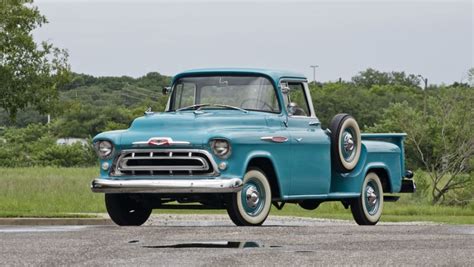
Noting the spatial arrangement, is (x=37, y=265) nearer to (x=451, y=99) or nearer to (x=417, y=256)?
(x=417, y=256)

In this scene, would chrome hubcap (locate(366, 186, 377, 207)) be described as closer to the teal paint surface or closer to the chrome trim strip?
the teal paint surface

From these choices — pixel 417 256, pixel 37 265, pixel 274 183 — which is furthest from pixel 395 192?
pixel 37 265

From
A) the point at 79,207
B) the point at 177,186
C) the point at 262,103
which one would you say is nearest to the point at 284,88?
the point at 262,103

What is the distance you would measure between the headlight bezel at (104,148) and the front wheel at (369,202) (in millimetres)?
4227

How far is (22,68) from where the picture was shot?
3784 centimetres

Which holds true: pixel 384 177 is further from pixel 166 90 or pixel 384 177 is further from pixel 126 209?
pixel 126 209

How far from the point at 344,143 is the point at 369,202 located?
1542mm

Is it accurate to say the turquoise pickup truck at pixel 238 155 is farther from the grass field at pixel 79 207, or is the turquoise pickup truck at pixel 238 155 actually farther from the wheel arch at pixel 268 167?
the grass field at pixel 79 207

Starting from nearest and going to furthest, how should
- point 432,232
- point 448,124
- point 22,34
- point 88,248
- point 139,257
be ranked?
point 139,257 → point 88,248 → point 432,232 → point 22,34 → point 448,124

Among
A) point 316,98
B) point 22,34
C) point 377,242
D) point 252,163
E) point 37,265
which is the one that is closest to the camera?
point 37,265

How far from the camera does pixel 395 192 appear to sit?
19812 mm

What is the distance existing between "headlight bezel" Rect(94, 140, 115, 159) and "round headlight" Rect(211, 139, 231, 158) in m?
1.45

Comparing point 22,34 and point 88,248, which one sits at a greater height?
point 22,34

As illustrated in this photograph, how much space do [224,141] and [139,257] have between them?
4997 millimetres
